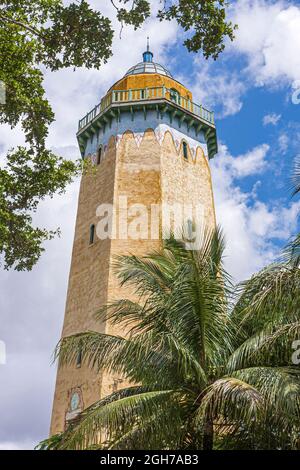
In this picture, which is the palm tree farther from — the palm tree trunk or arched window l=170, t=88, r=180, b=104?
arched window l=170, t=88, r=180, b=104

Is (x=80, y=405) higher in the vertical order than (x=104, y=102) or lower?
lower

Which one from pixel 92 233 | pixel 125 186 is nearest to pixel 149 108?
pixel 125 186

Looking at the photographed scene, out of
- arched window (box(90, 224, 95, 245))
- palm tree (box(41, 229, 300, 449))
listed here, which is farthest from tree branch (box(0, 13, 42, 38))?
arched window (box(90, 224, 95, 245))

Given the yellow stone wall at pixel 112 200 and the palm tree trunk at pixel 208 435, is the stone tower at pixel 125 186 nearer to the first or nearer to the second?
the yellow stone wall at pixel 112 200

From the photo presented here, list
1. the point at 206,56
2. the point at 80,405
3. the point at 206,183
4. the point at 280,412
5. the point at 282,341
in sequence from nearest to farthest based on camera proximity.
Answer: the point at 280,412 → the point at 282,341 → the point at 206,56 → the point at 80,405 → the point at 206,183

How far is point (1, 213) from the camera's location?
35.7 feet

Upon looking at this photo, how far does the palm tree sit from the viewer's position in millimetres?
7855

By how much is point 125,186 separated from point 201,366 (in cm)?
1239

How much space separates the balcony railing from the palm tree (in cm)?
1354

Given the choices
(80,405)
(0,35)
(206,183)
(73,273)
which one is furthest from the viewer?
(206,183)

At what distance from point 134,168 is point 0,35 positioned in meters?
10.9

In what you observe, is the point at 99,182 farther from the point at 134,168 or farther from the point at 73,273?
the point at 73,273
